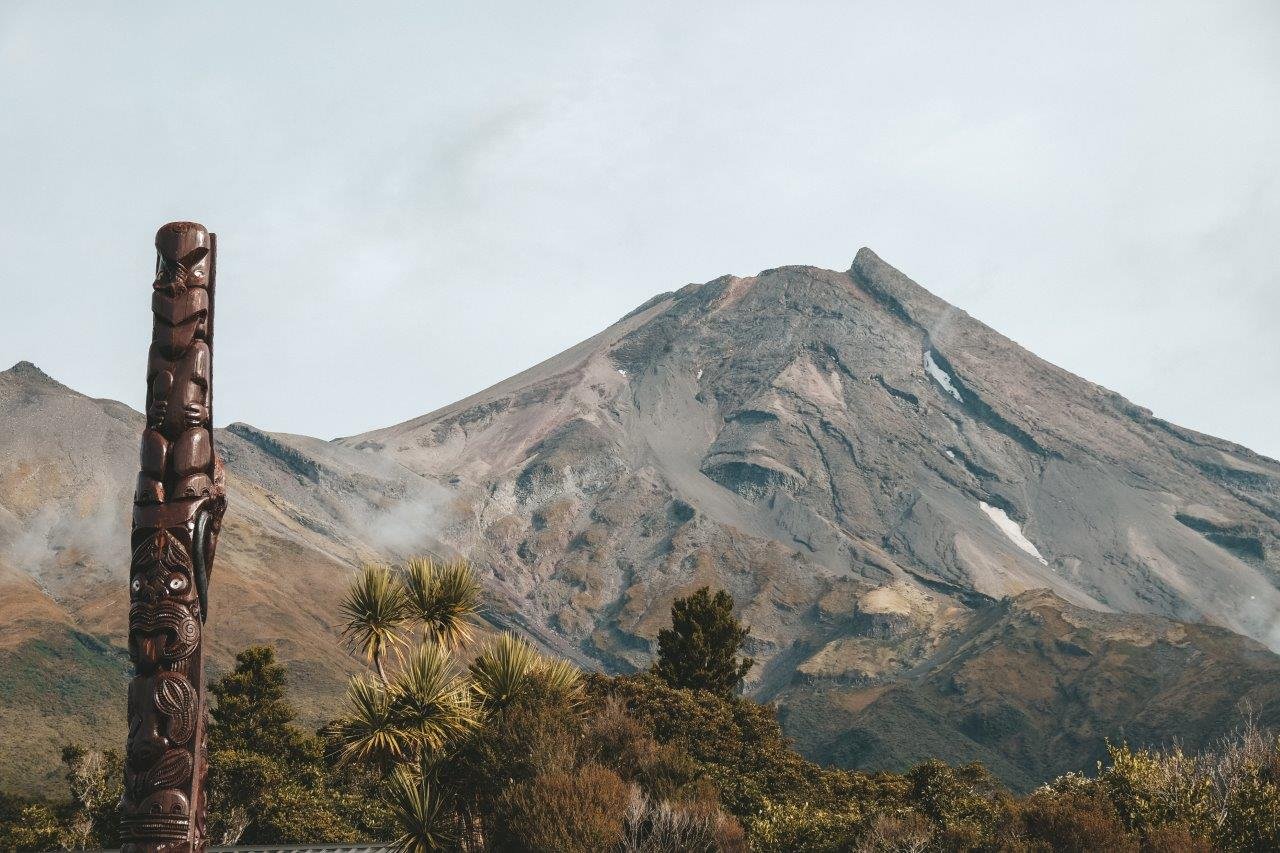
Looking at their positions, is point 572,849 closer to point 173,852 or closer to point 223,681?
point 173,852

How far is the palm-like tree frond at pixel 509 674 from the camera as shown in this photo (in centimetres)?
2769

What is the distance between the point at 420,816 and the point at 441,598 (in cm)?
566

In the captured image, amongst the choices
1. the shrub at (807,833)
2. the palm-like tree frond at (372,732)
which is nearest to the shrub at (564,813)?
the palm-like tree frond at (372,732)

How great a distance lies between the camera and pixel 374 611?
90.8ft

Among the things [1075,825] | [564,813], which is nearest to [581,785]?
[564,813]

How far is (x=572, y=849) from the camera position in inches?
829

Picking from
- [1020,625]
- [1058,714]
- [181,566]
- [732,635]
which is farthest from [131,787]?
[1020,625]

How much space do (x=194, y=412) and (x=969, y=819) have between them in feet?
71.8

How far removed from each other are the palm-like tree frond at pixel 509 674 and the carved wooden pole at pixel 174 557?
13562 mm

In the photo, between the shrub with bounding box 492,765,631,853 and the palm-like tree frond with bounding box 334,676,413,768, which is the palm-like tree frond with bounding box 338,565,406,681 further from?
the shrub with bounding box 492,765,631,853

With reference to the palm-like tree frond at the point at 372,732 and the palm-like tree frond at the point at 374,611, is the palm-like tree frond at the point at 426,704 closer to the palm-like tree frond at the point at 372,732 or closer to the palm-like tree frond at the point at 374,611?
the palm-like tree frond at the point at 372,732

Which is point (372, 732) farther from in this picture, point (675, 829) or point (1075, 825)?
point (1075, 825)

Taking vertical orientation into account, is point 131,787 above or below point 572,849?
above

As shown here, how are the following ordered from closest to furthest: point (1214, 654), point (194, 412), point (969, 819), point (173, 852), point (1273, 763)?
1. point (173, 852)
2. point (194, 412)
3. point (1273, 763)
4. point (969, 819)
5. point (1214, 654)
